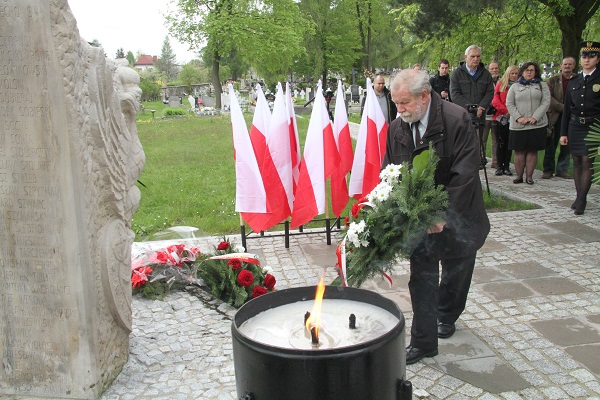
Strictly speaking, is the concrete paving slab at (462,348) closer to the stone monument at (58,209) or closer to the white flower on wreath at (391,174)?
the white flower on wreath at (391,174)

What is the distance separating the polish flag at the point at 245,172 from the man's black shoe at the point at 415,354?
2.74 meters

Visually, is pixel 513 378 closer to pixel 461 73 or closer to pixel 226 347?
pixel 226 347

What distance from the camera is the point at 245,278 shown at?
15.6 feet

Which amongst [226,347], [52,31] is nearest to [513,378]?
[226,347]

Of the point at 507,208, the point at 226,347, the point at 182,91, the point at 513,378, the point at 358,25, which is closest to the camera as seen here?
the point at 513,378

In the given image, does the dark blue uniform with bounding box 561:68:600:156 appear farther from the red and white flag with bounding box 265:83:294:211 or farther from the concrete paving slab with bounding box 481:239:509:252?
the red and white flag with bounding box 265:83:294:211

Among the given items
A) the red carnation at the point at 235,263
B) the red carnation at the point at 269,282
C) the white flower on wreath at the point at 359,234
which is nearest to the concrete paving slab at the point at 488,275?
the red carnation at the point at 269,282

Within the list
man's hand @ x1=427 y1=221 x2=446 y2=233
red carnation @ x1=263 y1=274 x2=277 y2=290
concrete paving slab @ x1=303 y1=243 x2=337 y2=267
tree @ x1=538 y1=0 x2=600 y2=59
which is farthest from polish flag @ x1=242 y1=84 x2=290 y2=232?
tree @ x1=538 y1=0 x2=600 y2=59

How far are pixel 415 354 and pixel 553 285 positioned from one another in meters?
2.13

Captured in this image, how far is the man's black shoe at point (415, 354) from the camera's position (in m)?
3.92

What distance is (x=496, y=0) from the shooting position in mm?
9852

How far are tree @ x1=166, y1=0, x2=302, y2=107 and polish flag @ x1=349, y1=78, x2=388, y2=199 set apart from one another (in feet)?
98.5

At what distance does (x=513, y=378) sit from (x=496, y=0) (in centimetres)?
793

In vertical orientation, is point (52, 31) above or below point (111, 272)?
above
